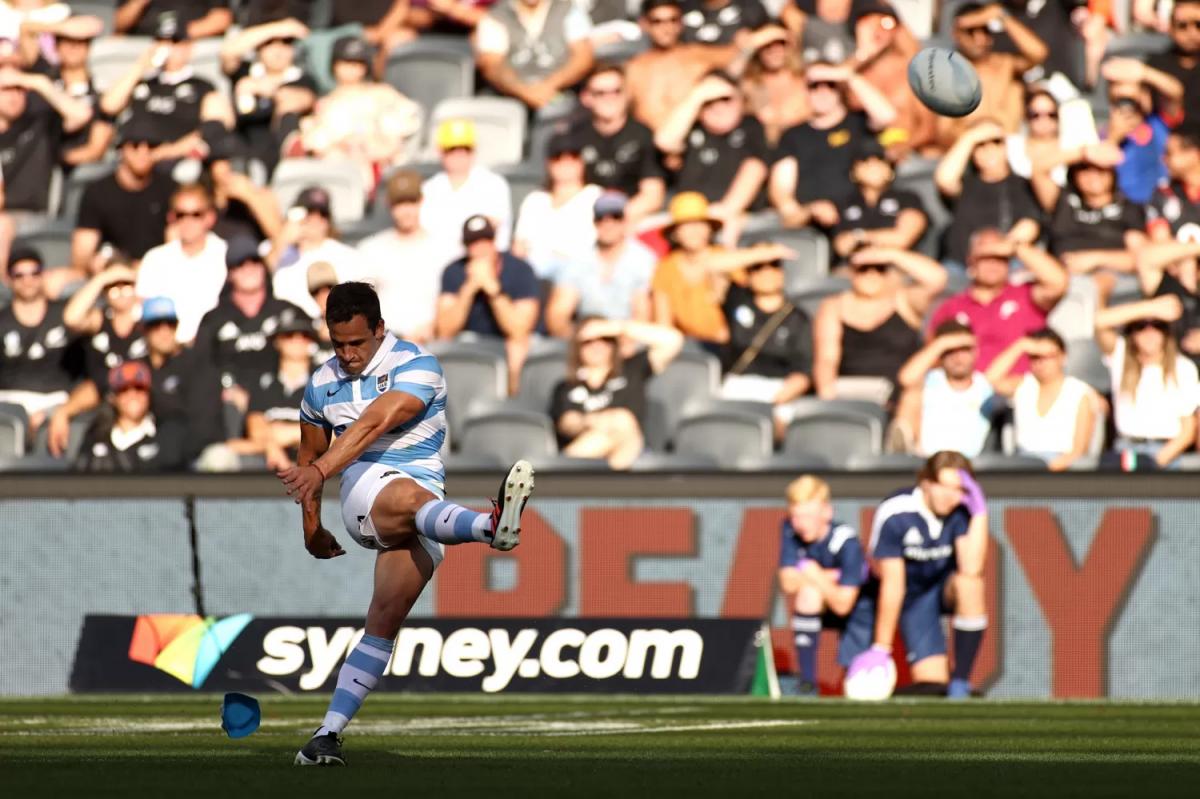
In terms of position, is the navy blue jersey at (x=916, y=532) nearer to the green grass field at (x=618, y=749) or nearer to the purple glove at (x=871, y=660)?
the purple glove at (x=871, y=660)

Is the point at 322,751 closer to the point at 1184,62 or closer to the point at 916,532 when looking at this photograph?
the point at 916,532

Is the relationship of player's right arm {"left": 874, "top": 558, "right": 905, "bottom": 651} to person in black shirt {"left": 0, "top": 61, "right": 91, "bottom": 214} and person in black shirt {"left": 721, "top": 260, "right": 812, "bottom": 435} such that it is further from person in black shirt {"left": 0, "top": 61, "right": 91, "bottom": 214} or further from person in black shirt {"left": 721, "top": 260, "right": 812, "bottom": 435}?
person in black shirt {"left": 0, "top": 61, "right": 91, "bottom": 214}

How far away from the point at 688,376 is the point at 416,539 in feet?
24.6

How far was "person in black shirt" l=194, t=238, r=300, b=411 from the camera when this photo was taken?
16562 mm

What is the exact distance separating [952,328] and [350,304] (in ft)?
24.8

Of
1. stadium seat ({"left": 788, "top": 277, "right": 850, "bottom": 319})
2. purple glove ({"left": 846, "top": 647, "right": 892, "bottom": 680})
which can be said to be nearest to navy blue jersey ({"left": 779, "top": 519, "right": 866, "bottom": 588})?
purple glove ({"left": 846, "top": 647, "right": 892, "bottom": 680})

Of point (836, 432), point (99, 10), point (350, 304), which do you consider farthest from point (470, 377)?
point (350, 304)

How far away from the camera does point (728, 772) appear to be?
831cm

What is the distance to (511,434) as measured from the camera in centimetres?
1580

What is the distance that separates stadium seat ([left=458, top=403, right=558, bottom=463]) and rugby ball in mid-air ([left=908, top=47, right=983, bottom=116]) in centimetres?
353

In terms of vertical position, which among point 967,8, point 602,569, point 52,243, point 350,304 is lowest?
point 602,569

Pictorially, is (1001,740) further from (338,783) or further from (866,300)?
(866,300)

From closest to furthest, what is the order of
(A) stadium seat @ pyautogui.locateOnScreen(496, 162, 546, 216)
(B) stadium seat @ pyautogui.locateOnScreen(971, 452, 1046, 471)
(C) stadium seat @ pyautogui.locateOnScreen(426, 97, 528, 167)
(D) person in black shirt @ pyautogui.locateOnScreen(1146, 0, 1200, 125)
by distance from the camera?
(B) stadium seat @ pyautogui.locateOnScreen(971, 452, 1046, 471) < (D) person in black shirt @ pyautogui.locateOnScreen(1146, 0, 1200, 125) < (A) stadium seat @ pyautogui.locateOnScreen(496, 162, 546, 216) < (C) stadium seat @ pyautogui.locateOnScreen(426, 97, 528, 167)

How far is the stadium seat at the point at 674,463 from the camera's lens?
609 inches
